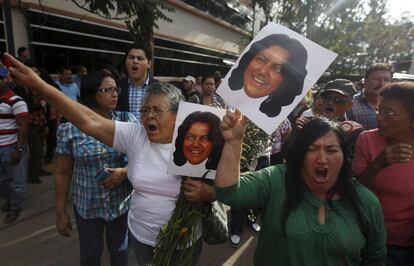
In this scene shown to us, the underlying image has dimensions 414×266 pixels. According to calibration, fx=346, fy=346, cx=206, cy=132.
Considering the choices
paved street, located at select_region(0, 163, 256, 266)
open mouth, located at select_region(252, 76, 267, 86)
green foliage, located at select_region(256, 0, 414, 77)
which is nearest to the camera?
open mouth, located at select_region(252, 76, 267, 86)

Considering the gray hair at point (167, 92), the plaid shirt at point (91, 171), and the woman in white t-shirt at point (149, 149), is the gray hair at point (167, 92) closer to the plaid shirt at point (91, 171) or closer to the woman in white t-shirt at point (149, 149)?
the woman in white t-shirt at point (149, 149)

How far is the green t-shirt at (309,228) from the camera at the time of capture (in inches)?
58.9

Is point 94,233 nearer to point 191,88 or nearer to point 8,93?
point 8,93

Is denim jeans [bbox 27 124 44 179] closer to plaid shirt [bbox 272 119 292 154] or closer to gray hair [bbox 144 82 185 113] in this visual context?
A: plaid shirt [bbox 272 119 292 154]

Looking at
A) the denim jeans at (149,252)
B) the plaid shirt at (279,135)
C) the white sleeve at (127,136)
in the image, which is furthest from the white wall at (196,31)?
the denim jeans at (149,252)

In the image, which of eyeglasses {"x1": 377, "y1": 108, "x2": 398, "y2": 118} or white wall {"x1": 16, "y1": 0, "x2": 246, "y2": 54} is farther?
white wall {"x1": 16, "y1": 0, "x2": 246, "y2": 54}

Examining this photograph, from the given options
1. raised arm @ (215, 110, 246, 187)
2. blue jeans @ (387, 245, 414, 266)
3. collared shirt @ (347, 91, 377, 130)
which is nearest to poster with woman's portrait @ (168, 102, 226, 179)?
raised arm @ (215, 110, 246, 187)

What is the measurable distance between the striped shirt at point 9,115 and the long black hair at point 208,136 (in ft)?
9.94

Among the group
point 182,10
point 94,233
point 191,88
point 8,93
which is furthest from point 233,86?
point 182,10

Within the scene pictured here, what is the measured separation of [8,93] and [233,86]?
10.9ft

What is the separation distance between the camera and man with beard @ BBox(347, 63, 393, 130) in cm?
327

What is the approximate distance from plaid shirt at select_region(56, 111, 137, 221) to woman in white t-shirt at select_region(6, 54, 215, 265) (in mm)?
373

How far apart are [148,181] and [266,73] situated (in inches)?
33.3

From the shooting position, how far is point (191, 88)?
274 inches
